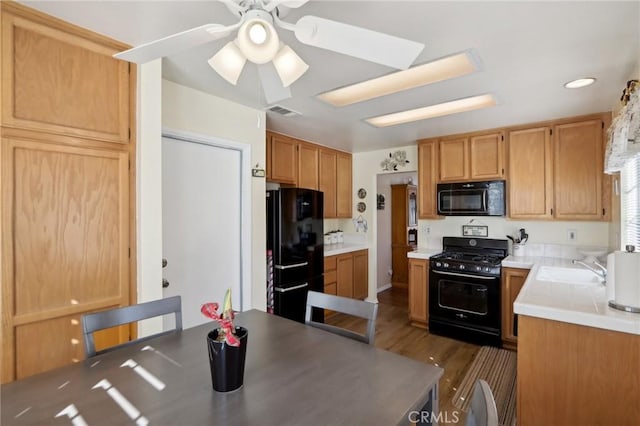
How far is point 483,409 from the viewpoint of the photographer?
2.40 feet

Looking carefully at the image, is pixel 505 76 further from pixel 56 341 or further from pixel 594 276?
pixel 56 341

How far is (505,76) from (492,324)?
234 cm

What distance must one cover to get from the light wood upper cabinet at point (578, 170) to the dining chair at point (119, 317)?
3.58 metres

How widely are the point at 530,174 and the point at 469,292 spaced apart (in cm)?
141

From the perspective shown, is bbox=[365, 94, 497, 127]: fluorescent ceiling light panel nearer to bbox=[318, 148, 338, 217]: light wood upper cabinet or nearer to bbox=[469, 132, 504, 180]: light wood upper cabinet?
bbox=[469, 132, 504, 180]: light wood upper cabinet

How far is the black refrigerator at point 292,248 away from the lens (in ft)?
10.3

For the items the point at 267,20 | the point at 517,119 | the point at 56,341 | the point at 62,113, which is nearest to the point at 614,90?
the point at 517,119

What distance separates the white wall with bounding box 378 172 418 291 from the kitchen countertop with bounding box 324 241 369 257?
2.76 feet

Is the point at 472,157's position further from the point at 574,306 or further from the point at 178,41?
the point at 178,41

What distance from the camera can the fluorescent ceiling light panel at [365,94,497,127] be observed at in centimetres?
272

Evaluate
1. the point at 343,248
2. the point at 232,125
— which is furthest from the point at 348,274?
the point at 232,125

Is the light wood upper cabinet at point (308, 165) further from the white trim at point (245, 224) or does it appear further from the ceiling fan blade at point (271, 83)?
the ceiling fan blade at point (271, 83)

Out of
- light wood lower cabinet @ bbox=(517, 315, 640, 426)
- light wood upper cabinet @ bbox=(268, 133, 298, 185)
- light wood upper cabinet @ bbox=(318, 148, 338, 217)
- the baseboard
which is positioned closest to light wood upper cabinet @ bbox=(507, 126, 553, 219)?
light wood lower cabinet @ bbox=(517, 315, 640, 426)

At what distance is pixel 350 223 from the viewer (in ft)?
16.3
